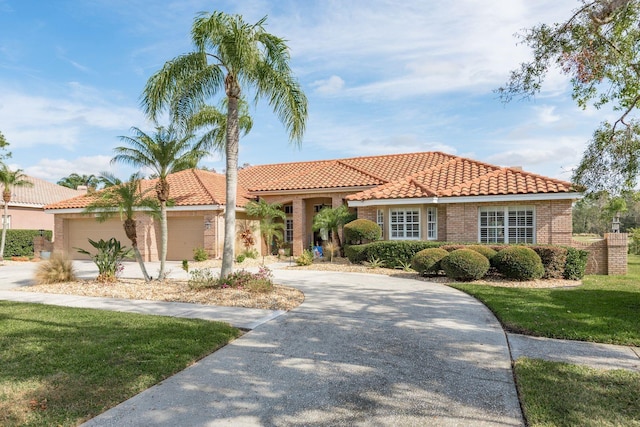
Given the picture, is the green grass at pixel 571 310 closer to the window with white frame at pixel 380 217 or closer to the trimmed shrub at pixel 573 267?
the trimmed shrub at pixel 573 267

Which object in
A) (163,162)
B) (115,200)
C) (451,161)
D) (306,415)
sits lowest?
(306,415)

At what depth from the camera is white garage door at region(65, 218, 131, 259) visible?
22.8 m

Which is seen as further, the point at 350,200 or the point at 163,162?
the point at 350,200

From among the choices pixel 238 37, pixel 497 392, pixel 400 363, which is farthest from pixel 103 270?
pixel 497 392

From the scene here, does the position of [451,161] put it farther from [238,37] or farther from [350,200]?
[238,37]

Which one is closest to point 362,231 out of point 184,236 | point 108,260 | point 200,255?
point 200,255

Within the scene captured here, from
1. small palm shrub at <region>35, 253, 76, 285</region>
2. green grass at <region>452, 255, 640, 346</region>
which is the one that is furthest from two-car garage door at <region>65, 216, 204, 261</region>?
green grass at <region>452, 255, 640, 346</region>

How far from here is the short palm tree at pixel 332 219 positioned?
64.2 feet

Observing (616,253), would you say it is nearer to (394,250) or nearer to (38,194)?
(394,250)

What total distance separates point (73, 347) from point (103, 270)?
7.59 metres

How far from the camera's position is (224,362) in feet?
18.1

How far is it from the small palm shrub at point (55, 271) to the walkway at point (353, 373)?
21.3 ft

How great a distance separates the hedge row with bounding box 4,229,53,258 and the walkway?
22.4 m

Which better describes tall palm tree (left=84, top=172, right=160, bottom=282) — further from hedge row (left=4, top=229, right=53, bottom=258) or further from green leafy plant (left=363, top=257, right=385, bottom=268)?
hedge row (left=4, top=229, right=53, bottom=258)
